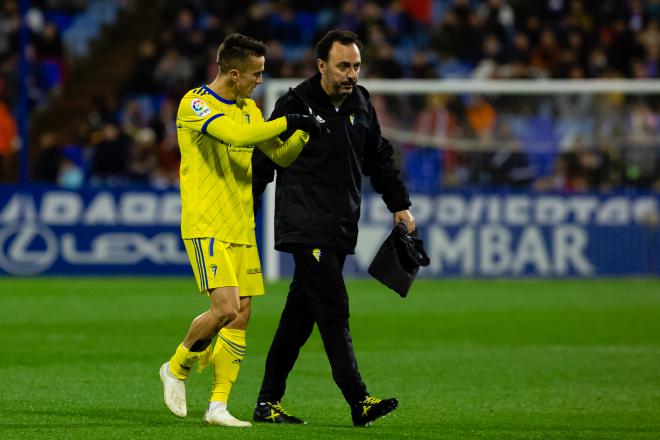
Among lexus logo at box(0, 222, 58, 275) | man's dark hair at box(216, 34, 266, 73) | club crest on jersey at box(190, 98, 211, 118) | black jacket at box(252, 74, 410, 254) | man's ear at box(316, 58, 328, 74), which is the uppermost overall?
man's dark hair at box(216, 34, 266, 73)

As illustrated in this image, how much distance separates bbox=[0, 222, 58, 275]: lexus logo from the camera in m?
20.9

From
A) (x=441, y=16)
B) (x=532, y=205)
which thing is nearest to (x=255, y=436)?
(x=532, y=205)

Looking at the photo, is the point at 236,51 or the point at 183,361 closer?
the point at 236,51

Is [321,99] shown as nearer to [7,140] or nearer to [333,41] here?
[333,41]

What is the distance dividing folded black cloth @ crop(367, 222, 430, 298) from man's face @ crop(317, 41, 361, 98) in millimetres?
953

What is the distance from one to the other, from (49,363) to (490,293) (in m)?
8.93

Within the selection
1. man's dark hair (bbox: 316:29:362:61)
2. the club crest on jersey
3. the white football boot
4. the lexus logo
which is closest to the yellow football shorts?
the white football boot

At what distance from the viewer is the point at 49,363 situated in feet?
36.1

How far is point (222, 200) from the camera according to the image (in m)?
7.71

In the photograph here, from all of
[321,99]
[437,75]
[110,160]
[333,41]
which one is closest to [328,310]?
[321,99]

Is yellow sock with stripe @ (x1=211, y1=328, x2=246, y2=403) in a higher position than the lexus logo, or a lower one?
higher

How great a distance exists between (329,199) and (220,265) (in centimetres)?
72

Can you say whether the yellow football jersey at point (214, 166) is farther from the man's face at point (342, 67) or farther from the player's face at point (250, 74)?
the man's face at point (342, 67)

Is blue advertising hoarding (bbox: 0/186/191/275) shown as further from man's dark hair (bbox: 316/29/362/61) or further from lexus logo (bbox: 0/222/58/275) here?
man's dark hair (bbox: 316/29/362/61)
